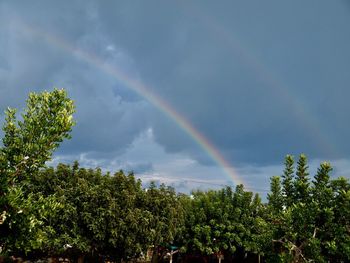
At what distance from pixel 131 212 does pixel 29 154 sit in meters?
21.3

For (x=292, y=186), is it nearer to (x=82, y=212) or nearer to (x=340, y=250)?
(x=340, y=250)

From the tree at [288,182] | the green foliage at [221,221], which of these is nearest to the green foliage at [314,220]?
the tree at [288,182]

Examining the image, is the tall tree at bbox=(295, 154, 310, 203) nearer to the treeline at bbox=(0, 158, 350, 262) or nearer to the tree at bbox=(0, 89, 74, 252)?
the treeline at bbox=(0, 158, 350, 262)

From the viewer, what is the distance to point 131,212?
1276 inches

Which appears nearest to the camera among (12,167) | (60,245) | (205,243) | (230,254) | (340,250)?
(12,167)

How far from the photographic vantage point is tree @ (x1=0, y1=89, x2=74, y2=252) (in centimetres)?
1131

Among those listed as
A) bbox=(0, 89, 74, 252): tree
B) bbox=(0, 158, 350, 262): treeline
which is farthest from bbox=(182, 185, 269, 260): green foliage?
bbox=(0, 89, 74, 252): tree

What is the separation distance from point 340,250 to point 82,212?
19.5 metres

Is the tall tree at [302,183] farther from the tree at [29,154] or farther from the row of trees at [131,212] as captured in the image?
the tree at [29,154]

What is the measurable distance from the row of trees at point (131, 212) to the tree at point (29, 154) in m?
0.03

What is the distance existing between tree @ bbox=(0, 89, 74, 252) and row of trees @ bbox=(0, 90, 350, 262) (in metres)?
0.03

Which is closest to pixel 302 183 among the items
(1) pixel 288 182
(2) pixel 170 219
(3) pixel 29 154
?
(1) pixel 288 182

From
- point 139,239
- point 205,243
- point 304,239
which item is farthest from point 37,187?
point 304,239

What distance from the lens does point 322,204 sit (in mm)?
18109
